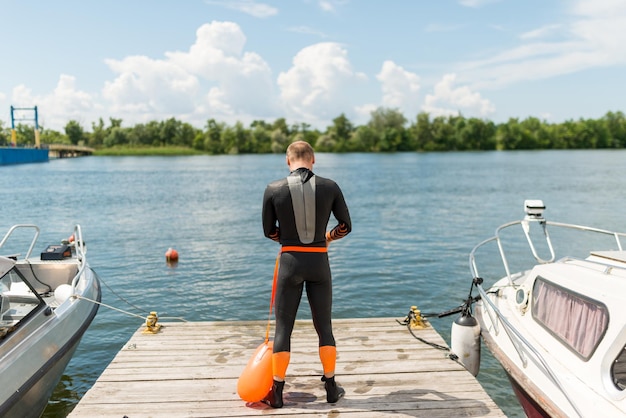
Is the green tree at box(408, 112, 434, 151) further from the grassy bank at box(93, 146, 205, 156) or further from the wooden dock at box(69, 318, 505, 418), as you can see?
the wooden dock at box(69, 318, 505, 418)

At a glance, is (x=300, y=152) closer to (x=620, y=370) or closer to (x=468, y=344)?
(x=468, y=344)

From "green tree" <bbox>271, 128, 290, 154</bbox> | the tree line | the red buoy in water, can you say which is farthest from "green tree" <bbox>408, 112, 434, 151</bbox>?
the red buoy in water

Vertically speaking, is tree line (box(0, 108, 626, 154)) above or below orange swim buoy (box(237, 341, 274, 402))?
above

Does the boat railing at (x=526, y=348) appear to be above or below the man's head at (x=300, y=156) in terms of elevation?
below

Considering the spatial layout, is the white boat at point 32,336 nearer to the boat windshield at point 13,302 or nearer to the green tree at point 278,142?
the boat windshield at point 13,302

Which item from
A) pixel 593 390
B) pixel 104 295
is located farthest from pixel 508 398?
pixel 104 295

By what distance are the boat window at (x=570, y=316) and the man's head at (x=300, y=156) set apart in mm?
2995

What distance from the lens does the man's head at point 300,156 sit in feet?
14.1

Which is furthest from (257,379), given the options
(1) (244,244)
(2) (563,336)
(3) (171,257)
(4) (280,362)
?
(1) (244,244)

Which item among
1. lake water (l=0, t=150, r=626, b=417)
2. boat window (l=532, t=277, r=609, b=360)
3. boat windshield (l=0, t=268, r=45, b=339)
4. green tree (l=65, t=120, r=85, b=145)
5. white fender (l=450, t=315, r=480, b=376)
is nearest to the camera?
boat window (l=532, t=277, r=609, b=360)

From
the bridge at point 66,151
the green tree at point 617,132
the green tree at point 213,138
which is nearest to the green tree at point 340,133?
the green tree at point 213,138

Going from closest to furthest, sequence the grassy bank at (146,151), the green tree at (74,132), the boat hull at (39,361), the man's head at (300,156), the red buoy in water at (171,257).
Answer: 1. the man's head at (300,156)
2. the boat hull at (39,361)
3. the red buoy in water at (171,257)
4. the grassy bank at (146,151)
5. the green tree at (74,132)

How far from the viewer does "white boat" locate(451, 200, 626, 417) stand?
4.38 m

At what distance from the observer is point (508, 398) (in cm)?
754
